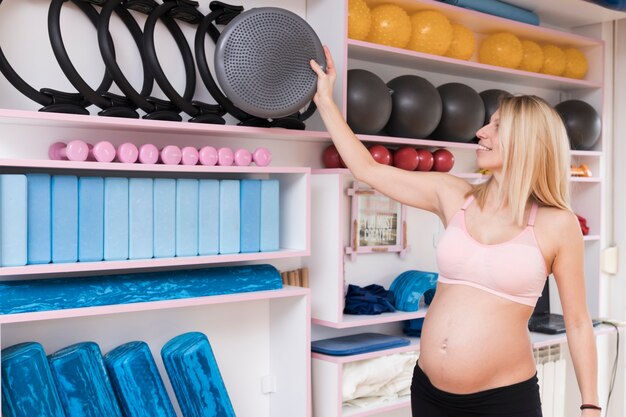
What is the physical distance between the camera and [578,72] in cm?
373

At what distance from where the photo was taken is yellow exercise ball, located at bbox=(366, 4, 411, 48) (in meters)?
2.91

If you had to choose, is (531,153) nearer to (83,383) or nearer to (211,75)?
(211,75)

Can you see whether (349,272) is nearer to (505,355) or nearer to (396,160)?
(396,160)

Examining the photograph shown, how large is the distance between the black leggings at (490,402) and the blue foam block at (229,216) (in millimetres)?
859

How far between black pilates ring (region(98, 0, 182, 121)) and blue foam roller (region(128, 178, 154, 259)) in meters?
0.24

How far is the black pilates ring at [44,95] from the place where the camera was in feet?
6.91

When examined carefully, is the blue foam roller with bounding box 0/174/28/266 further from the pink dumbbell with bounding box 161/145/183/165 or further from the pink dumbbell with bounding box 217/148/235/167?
the pink dumbbell with bounding box 217/148/235/167

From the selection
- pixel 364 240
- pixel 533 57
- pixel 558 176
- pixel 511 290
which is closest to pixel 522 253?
pixel 511 290

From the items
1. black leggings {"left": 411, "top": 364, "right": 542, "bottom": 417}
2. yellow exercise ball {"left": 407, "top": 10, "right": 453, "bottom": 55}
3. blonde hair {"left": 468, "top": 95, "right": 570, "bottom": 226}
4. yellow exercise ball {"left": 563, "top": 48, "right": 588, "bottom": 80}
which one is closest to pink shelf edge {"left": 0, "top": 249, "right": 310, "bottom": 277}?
black leggings {"left": 411, "top": 364, "right": 542, "bottom": 417}

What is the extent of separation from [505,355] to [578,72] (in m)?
2.30

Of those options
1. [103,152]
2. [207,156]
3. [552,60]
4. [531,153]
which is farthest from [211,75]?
[552,60]

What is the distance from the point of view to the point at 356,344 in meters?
2.83

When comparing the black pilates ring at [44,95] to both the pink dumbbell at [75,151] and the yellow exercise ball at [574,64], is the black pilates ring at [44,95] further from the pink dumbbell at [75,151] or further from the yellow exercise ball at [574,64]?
the yellow exercise ball at [574,64]

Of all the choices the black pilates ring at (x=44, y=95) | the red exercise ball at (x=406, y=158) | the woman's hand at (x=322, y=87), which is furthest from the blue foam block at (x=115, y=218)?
the red exercise ball at (x=406, y=158)
